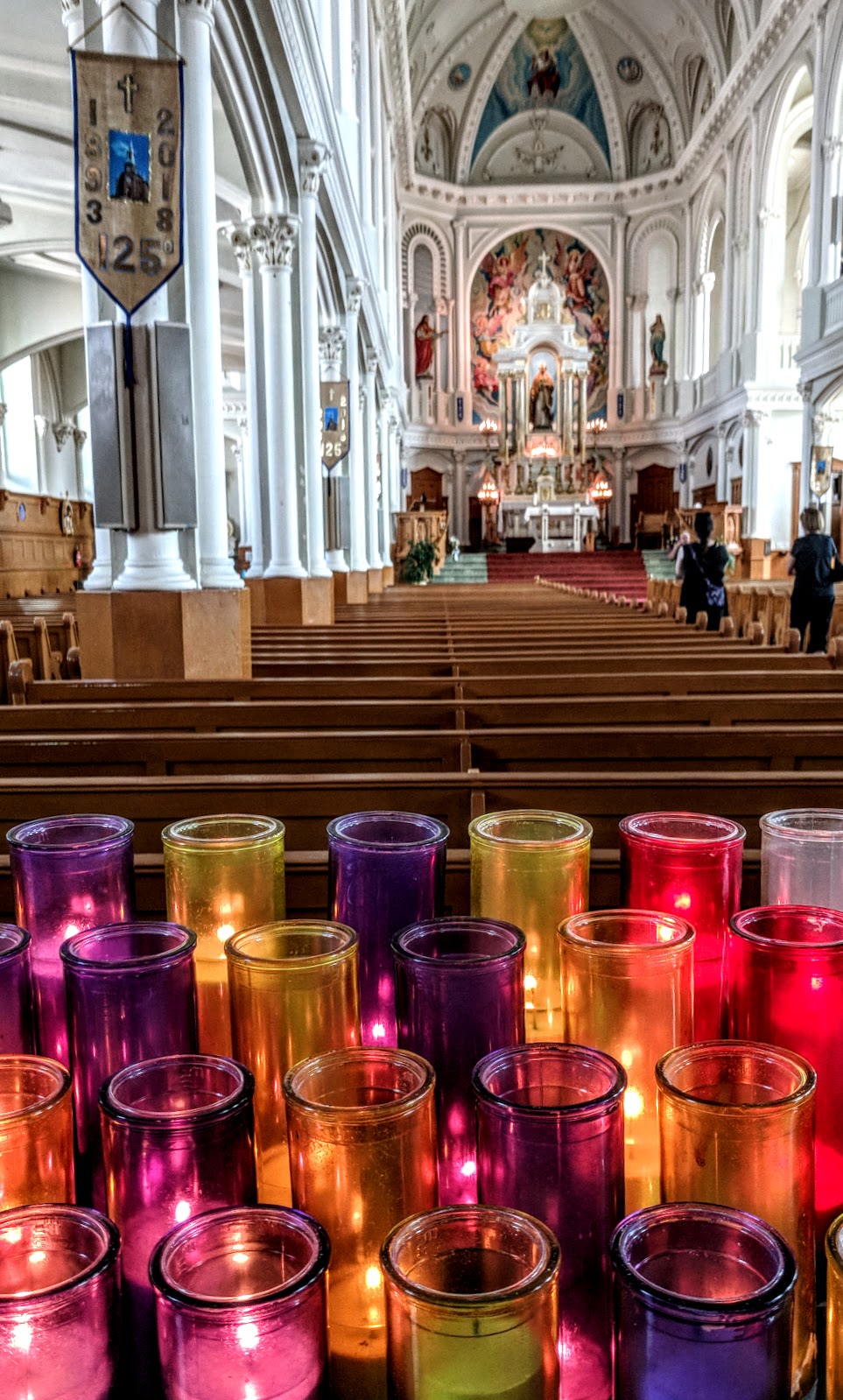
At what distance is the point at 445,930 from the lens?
0.81 m

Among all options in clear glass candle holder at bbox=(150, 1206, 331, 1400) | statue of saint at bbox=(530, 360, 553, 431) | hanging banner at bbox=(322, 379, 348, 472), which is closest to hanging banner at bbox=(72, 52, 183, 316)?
clear glass candle holder at bbox=(150, 1206, 331, 1400)

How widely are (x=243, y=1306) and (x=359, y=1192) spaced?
0.12 meters

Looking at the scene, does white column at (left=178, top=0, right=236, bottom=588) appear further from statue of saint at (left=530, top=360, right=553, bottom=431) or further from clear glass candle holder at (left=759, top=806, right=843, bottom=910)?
statue of saint at (left=530, top=360, right=553, bottom=431)

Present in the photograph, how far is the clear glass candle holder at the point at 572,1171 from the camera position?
59cm

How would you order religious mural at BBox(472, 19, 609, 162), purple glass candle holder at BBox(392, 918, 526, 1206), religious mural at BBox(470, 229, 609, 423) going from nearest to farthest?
purple glass candle holder at BBox(392, 918, 526, 1206), religious mural at BBox(472, 19, 609, 162), religious mural at BBox(470, 229, 609, 423)

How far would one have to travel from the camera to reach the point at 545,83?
984 inches

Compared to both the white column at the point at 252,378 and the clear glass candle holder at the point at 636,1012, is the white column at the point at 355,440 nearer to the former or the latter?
the white column at the point at 252,378

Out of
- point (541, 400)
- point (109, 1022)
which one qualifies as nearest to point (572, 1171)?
point (109, 1022)

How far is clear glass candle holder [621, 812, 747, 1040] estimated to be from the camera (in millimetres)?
924

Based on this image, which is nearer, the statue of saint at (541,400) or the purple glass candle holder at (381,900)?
the purple glass candle holder at (381,900)

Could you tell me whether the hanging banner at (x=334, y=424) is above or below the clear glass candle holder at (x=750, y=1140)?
above

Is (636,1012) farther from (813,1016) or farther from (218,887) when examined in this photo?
(218,887)

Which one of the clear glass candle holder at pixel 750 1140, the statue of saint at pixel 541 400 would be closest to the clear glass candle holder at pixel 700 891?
the clear glass candle holder at pixel 750 1140

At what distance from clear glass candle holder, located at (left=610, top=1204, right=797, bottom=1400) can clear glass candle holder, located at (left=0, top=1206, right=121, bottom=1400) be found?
0.25 m
